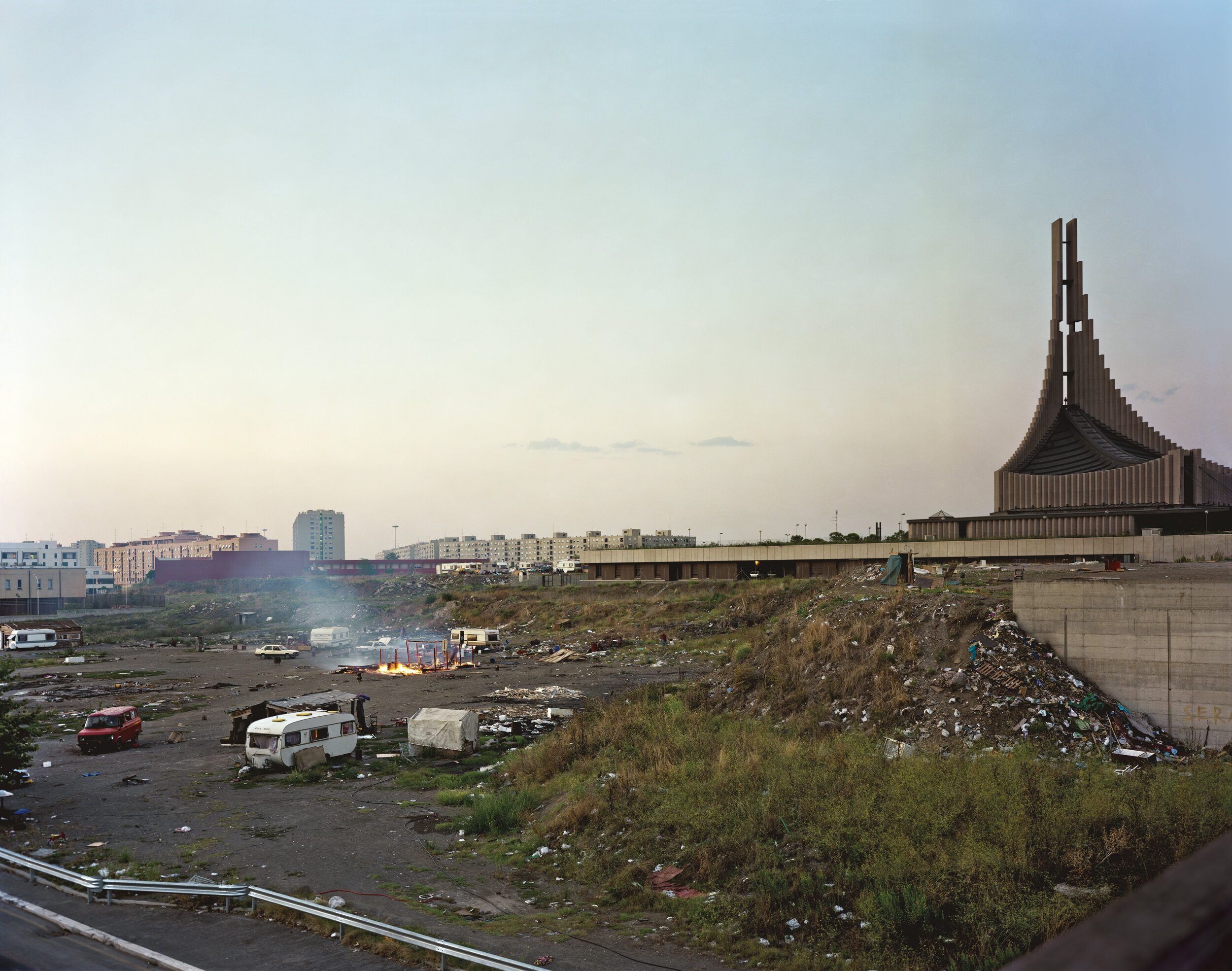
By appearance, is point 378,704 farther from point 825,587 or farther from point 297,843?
point 825,587

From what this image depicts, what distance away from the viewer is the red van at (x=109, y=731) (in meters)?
27.8

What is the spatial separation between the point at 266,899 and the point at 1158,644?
840 inches

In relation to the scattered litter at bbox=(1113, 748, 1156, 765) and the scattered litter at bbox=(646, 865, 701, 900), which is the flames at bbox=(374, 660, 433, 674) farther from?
the scattered litter at bbox=(1113, 748, 1156, 765)

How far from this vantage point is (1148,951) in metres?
1.13

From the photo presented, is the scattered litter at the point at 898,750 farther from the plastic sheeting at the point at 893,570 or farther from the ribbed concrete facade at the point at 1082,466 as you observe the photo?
the ribbed concrete facade at the point at 1082,466

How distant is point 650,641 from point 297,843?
39.0m

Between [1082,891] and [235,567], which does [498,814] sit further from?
[235,567]

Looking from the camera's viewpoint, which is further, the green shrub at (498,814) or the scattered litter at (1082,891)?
the green shrub at (498,814)

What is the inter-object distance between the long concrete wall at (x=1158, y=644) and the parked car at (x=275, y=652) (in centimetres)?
5094

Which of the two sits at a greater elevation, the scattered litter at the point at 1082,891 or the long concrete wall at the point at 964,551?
the long concrete wall at the point at 964,551

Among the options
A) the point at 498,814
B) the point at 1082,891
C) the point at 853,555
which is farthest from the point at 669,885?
the point at 853,555

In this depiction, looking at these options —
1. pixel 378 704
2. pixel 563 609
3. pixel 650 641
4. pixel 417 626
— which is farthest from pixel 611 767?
pixel 417 626

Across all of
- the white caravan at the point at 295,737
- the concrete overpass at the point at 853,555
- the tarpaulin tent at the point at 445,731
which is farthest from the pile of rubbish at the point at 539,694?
the concrete overpass at the point at 853,555

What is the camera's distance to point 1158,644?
20.6 m
